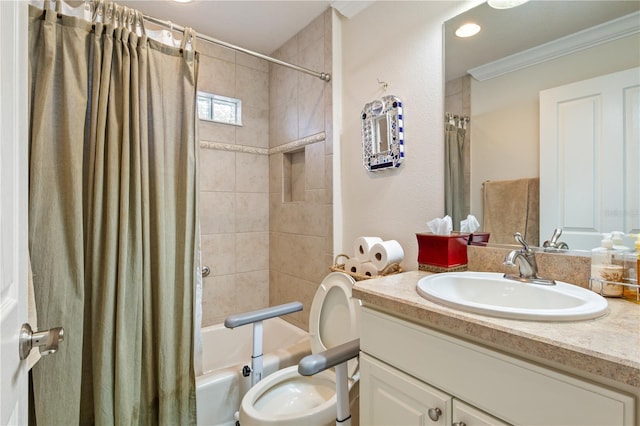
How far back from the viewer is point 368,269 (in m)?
1.49

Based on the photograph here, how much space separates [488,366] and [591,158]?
776 mm

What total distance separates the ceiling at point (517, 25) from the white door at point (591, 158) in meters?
0.20

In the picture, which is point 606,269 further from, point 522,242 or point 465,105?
point 465,105

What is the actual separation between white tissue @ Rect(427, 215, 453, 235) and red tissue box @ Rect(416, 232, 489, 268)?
0.03 metres

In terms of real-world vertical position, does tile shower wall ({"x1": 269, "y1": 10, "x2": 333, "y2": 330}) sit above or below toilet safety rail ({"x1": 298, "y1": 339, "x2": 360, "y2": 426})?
above

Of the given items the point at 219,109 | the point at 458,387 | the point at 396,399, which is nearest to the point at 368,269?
the point at 396,399

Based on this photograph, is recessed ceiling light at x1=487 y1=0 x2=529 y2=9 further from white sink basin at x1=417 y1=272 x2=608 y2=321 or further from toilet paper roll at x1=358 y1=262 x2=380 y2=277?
toilet paper roll at x1=358 y1=262 x2=380 y2=277

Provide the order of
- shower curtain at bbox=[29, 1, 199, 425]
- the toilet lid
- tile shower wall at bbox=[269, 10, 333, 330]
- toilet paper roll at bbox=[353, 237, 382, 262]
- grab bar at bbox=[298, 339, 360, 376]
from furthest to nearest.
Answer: tile shower wall at bbox=[269, 10, 333, 330] → toilet paper roll at bbox=[353, 237, 382, 262] → the toilet lid → shower curtain at bbox=[29, 1, 199, 425] → grab bar at bbox=[298, 339, 360, 376]

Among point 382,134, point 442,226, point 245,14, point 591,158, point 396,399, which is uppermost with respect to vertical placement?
point 245,14

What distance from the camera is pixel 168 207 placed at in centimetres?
142

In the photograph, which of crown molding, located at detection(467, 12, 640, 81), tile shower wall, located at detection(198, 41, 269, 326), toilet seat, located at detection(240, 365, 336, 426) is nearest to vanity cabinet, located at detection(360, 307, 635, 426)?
toilet seat, located at detection(240, 365, 336, 426)

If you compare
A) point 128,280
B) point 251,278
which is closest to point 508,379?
point 128,280

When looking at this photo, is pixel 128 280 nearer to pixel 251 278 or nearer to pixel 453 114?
pixel 251 278

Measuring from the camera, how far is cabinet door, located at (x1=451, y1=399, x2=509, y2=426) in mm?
698
